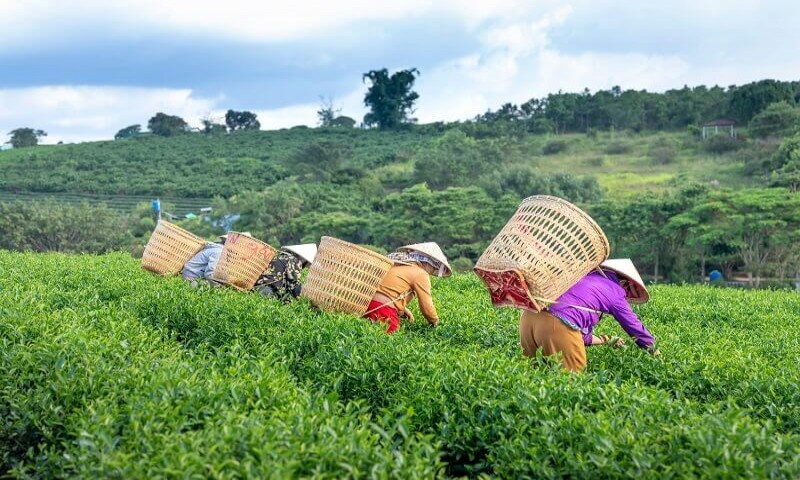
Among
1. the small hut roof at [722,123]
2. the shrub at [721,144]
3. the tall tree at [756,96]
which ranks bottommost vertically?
the shrub at [721,144]

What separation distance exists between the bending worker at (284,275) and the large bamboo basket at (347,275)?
111 centimetres

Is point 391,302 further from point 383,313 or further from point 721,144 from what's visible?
point 721,144

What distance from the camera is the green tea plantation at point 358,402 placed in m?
2.71

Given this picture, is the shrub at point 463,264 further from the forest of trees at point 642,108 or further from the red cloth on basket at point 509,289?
the forest of trees at point 642,108

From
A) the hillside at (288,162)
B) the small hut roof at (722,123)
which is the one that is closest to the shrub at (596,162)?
the hillside at (288,162)

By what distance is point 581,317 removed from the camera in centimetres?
448

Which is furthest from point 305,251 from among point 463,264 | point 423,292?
point 463,264

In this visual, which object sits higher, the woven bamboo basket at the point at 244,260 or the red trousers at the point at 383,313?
the woven bamboo basket at the point at 244,260

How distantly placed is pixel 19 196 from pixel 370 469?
139ft

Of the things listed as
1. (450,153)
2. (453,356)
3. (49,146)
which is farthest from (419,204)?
(49,146)

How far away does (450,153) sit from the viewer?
35.9 metres

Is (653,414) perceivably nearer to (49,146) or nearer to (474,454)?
(474,454)

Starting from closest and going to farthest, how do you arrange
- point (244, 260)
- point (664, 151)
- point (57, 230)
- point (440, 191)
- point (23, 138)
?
point (244, 260) → point (57, 230) → point (440, 191) → point (664, 151) → point (23, 138)

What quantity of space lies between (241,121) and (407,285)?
62.7 m
